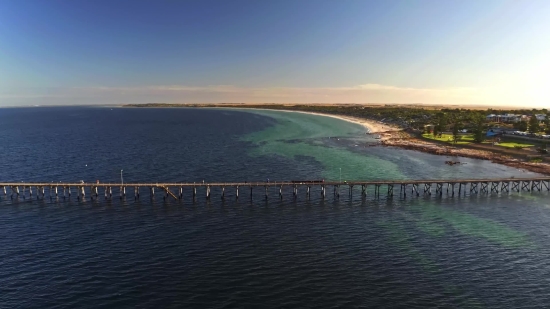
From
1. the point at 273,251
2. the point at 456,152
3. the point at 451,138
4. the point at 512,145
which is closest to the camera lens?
the point at 273,251

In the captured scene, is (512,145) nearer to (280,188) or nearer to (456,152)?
(456,152)

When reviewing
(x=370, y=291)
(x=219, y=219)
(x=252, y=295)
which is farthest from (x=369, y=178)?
(x=252, y=295)

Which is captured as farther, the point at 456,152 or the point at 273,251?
the point at 456,152

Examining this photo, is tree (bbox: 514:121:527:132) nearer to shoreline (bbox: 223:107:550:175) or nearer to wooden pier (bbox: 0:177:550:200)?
shoreline (bbox: 223:107:550:175)

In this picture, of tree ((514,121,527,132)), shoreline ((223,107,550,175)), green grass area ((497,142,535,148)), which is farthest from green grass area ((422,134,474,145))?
tree ((514,121,527,132))

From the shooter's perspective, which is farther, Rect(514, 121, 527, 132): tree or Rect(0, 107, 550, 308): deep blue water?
Rect(514, 121, 527, 132): tree

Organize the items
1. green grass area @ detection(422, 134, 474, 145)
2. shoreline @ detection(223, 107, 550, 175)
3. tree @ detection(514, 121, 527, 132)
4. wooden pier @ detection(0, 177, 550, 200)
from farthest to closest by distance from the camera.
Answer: tree @ detection(514, 121, 527, 132)
green grass area @ detection(422, 134, 474, 145)
shoreline @ detection(223, 107, 550, 175)
wooden pier @ detection(0, 177, 550, 200)

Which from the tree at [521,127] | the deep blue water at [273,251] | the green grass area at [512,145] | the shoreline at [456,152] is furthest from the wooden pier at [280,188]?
the tree at [521,127]

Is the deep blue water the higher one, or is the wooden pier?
the wooden pier

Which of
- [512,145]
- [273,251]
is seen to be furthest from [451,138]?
[273,251]
